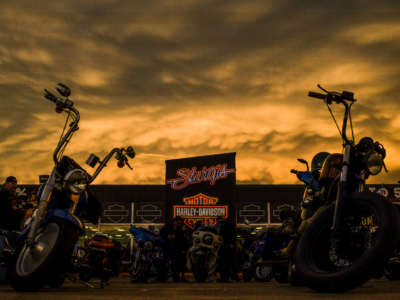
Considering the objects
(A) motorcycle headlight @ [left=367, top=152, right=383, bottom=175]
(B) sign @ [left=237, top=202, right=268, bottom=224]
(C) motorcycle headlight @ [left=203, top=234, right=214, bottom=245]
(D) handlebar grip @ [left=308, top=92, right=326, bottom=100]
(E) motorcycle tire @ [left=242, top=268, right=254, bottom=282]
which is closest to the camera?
(A) motorcycle headlight @ [left=367, top=152, right=383, bottom=175]

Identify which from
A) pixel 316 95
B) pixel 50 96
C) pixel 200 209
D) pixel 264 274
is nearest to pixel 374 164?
pixel 316 95

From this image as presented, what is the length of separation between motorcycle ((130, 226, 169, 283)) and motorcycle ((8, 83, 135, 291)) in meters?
4.33

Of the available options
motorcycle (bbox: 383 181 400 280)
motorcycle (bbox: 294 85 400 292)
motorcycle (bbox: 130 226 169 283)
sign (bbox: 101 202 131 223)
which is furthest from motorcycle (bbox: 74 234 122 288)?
sign (bbox: 101 202 131 223)

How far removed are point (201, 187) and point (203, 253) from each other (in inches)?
586

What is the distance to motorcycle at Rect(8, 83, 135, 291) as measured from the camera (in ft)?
17.6

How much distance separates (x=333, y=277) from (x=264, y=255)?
426cm

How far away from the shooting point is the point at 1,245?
7.62 meters

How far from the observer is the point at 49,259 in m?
5.31

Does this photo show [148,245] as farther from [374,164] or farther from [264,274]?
[374,164]

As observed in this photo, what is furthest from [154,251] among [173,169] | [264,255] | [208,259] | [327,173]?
[173,169]

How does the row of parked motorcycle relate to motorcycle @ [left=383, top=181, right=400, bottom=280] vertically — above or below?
above

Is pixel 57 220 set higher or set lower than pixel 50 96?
lower

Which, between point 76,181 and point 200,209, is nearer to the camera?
point 76,181

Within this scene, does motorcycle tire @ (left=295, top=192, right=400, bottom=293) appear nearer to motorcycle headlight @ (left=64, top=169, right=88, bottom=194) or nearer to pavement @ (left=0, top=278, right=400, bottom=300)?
pavement @ (left=0, top=278, right=400, bottom=300)
